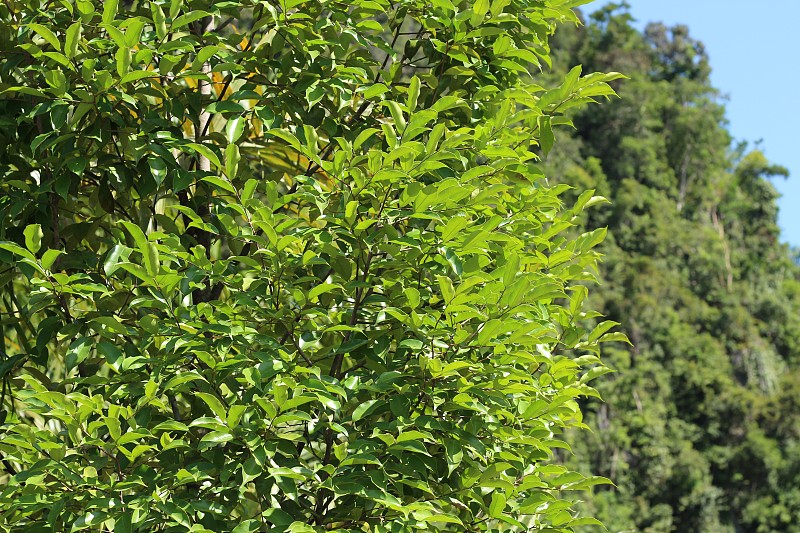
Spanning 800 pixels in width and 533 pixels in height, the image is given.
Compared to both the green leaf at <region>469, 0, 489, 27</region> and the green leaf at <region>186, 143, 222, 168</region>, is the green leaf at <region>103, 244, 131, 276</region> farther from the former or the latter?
the green leaf at <region>469, 0, 489, 27</region>

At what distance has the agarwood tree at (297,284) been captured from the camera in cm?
186

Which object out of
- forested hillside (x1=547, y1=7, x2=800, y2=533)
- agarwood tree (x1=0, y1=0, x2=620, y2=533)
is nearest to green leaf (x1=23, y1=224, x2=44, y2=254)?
agarwood tree (x1=0, y1=0, x2=620, y2=533)

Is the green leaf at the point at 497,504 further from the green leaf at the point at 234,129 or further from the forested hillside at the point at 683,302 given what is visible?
the forested hillside at the point at 683,302

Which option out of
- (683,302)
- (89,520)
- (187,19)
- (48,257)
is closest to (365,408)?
(89,520)

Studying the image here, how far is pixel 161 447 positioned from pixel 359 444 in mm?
404

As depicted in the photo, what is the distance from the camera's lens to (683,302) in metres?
36.9

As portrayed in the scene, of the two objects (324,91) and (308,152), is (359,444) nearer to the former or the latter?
(308,152)

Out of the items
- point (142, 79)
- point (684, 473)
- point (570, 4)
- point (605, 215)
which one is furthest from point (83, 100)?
point (605, 215)

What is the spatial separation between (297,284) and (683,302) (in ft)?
120

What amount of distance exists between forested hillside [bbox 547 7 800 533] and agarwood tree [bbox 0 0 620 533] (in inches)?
1042

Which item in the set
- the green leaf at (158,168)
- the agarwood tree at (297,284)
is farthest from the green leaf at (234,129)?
the green leaf at (158,168)

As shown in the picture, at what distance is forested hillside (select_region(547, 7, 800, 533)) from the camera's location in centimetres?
3095

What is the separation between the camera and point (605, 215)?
37594 mm

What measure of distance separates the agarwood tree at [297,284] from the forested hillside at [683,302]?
26.5 m
